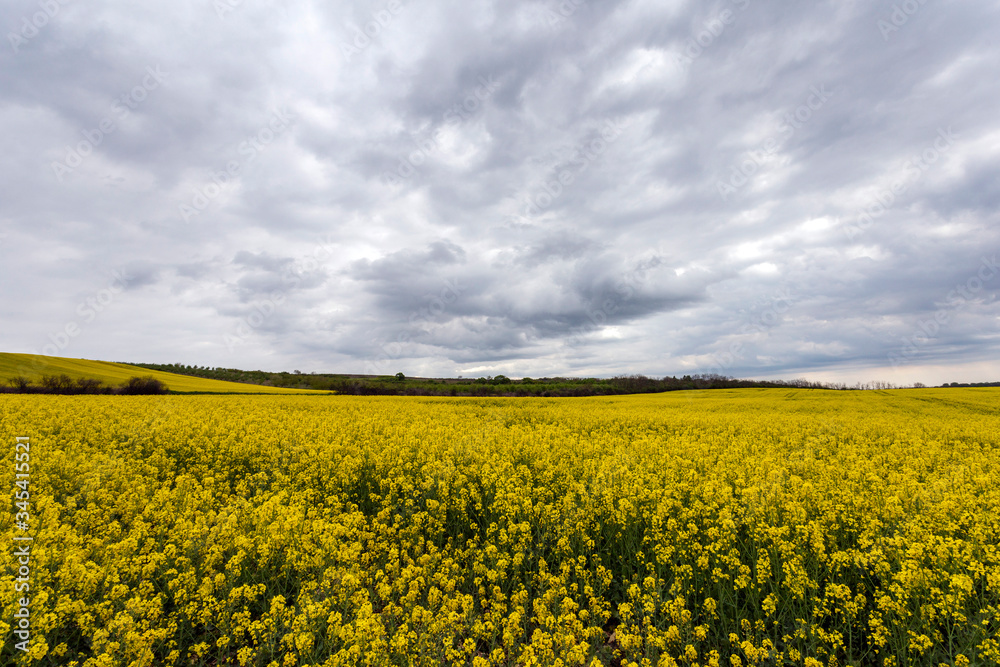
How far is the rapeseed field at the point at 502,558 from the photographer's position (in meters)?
3.95

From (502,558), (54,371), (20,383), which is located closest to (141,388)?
(20,383)

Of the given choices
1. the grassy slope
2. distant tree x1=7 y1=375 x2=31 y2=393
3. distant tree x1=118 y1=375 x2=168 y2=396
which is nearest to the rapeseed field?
distant tree x1=118 y1=375 x2=168 y2=396

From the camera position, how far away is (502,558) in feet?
17.2

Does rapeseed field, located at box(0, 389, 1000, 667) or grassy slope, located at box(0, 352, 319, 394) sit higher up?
grassy slope, located at box(0, 352, 319, 394)

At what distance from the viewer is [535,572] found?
5363mm

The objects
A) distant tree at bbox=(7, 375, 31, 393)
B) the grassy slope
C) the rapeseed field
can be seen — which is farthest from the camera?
the grassy slope

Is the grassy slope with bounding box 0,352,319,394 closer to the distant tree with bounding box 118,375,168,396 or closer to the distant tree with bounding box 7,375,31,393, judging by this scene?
the distant tree with bounding box 7,375,31,393

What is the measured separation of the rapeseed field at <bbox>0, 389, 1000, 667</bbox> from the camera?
3951 mm

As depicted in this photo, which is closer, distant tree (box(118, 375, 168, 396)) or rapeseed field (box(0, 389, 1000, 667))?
rapeseed field (box(0, 389, 1000, 667))

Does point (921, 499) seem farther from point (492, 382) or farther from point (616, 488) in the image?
point (492, 382)

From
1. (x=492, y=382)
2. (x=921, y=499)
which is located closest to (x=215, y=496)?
(x=921, y=499)

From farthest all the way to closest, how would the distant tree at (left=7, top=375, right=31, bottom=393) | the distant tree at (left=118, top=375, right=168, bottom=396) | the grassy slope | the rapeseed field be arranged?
1. the grassy slope
2. the distant tree at (left=118, top=375, right=168, bottom=396)
3. the distant tree at (left=7, top=375, right=31, bottom=393)
4. the rapeseed field

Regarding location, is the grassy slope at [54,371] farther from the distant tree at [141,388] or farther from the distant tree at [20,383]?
the distant tree at [141,388]

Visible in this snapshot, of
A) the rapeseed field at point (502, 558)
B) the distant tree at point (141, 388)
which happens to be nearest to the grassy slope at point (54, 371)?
the distant tree at point (141, 388)
